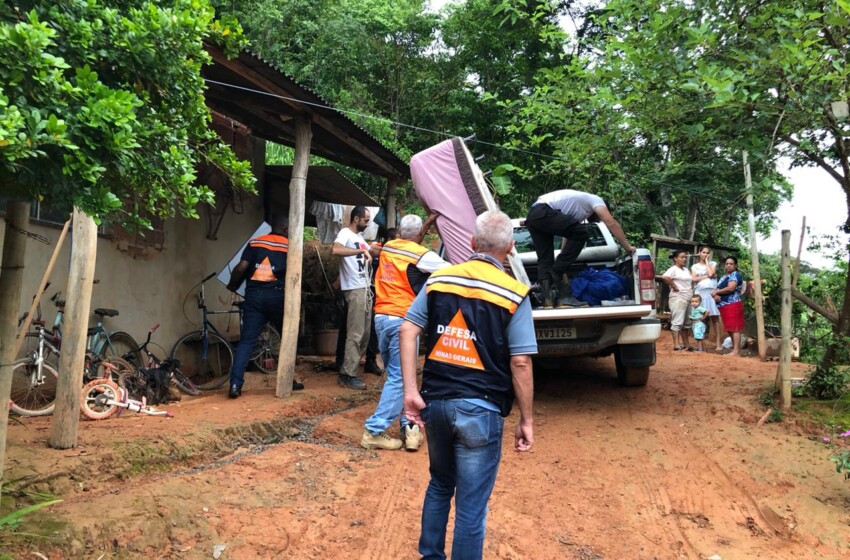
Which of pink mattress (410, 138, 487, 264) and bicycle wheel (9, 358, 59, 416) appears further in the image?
pink mattress (410, 138, 487, 264)

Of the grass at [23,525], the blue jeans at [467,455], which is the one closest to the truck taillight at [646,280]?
the blue jeans at [467,455]

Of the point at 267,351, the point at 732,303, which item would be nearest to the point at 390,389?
the point at 267,351

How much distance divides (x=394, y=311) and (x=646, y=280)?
8.65 feet

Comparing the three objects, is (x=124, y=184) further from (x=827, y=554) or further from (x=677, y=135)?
(x=677, y=135)

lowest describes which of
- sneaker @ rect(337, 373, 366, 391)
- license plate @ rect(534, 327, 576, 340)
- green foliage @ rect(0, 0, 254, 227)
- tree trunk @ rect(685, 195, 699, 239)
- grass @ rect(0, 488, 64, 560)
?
grass @ rect(0, 488, 64, 560)

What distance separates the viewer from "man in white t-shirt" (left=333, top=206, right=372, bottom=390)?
Result: 22.6ft

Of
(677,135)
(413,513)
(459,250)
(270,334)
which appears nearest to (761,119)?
(677,135)

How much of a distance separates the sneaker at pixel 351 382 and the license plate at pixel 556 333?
2.26 metres

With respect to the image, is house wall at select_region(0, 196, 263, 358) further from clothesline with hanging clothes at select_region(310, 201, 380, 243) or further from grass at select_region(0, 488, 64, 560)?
grass at select_region(0, 488, 64, 560)

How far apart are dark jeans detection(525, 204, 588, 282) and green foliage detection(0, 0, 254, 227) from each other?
4.06 m

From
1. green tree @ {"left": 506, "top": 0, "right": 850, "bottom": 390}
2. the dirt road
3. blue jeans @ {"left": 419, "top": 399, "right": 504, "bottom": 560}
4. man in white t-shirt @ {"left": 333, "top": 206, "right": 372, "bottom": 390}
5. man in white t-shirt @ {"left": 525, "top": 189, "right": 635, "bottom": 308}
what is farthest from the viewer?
man in white t-shirt @ {"left": 333, "top": 206, "right": 372, "bottom": 390}

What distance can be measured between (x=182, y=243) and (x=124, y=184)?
18.7 feet

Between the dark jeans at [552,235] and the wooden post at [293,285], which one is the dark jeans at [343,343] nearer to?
the wooden post at [293,285]

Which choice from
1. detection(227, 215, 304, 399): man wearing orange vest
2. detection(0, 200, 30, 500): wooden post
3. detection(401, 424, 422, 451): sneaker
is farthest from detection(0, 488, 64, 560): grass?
detection(227, 215, 304, 399): man wearing orange vest
